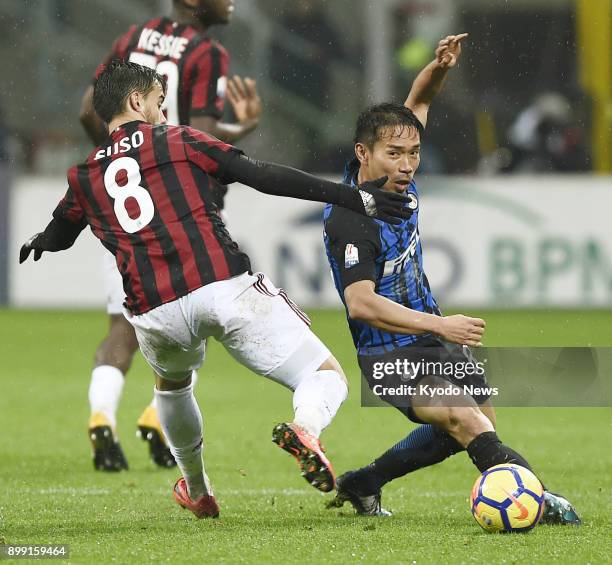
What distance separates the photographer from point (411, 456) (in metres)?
5.48

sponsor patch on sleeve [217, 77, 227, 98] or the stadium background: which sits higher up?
sponsor patch on sleeve [217, 77, 227, 98]

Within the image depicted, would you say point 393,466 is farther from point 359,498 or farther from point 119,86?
point 119,86

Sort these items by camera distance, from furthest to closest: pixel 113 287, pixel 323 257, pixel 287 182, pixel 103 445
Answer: pixel 323 257
pixel 113 287
pixel 103 445
pixel 287 182

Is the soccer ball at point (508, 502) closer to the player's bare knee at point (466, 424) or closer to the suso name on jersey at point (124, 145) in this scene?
the player's bare knee at point (466, 424)

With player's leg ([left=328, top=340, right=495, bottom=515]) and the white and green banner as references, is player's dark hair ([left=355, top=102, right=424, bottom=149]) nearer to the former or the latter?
player's leg ([left=328, top=340, right=495, bottom=515])

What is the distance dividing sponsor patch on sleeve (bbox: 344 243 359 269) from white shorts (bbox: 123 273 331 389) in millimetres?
291

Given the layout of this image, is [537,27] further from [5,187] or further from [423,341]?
[423,341]

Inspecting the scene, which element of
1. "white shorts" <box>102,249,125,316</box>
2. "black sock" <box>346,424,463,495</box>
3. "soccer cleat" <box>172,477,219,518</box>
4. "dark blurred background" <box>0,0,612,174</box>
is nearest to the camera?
"soccer cleat" <box>172,477,219,518</box>

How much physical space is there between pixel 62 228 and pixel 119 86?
58cm

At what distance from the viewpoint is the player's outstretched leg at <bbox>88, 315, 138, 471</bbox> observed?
672 cm

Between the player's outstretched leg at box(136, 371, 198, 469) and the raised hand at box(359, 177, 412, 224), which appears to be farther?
the player's outstretched leg at box(136, 371, 198, 469)

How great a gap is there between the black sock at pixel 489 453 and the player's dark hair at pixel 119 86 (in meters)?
1.73

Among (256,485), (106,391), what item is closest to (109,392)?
(106,391)

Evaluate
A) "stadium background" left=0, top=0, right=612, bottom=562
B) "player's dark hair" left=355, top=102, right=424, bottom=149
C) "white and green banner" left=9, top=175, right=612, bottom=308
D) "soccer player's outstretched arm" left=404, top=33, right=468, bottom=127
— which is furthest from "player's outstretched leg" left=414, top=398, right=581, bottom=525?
"white and green banner" left=9, top=175, right=612, bottom=308
